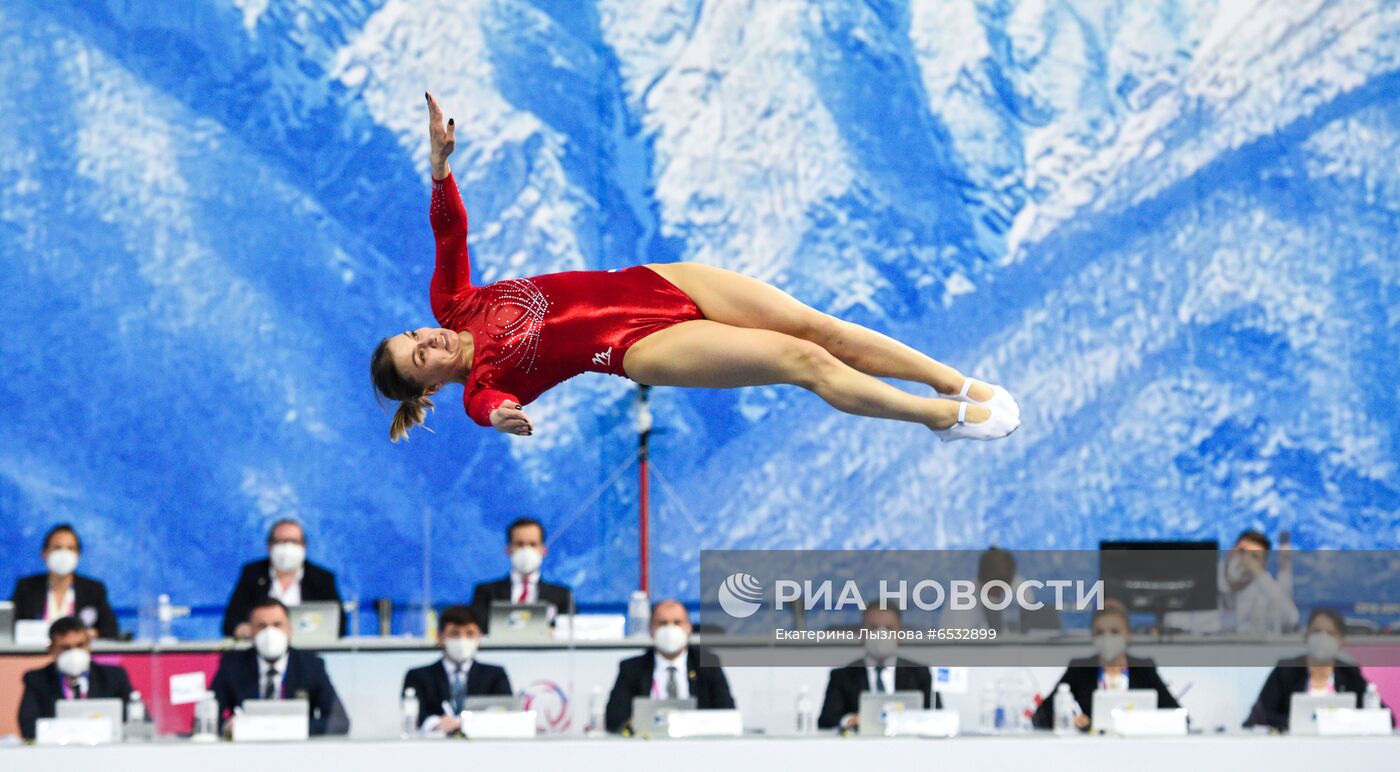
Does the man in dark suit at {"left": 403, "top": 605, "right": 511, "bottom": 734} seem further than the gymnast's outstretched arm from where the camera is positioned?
Yes

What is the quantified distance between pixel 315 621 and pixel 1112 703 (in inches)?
124

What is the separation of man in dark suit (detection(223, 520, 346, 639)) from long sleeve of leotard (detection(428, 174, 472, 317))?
90.1 inches

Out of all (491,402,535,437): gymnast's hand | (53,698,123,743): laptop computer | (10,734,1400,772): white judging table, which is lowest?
(10,734,1400,772): white judging table

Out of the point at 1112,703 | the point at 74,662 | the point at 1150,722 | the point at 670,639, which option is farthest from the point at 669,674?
the point at 74,662

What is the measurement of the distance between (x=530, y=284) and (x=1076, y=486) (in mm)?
6181

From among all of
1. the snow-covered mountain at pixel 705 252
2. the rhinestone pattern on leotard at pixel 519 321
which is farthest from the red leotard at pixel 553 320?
the snow-covered mountain at pixel 705 252

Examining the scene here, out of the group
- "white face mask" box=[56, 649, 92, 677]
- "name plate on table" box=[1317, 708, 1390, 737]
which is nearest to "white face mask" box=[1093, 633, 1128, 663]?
"name plate on table" box=[1317, 708, 1390, 737]

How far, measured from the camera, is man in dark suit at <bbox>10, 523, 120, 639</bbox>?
6828mm

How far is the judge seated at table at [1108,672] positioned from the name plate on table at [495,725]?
1975 mm

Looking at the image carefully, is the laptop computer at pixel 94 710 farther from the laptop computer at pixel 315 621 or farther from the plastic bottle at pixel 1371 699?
the plastic bottle at pixel 1371 699

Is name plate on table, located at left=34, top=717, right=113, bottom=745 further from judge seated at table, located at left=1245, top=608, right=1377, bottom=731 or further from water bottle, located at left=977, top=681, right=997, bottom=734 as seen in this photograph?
judge seated at table, located at left=1245, top=608, right=1377, bottom=731

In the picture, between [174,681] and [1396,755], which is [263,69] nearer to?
[174,681]

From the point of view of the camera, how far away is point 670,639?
19.9ft

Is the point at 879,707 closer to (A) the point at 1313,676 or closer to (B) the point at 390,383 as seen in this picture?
(A) the point at 1313,676
